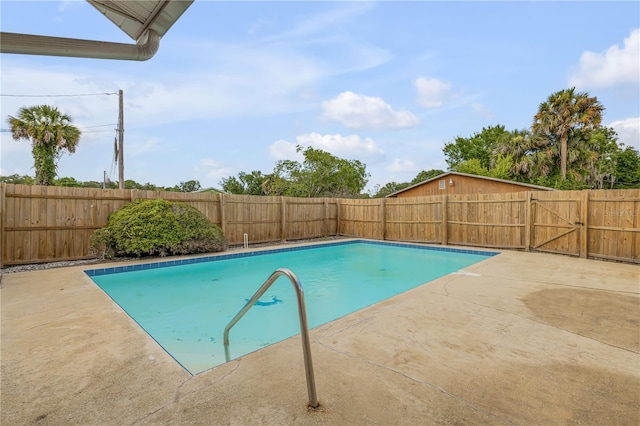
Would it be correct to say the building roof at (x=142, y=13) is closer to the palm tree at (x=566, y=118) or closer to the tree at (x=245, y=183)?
the palm tree at (x=566, y=118)

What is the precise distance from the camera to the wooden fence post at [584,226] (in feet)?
23.9

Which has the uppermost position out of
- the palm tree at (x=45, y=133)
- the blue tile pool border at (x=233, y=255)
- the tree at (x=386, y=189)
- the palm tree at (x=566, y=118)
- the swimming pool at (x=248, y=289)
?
the palm tree at (x=566, y=118)

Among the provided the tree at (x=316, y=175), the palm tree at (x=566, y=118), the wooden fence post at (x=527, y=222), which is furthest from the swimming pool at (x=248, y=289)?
the palm tree at (x=566, y=118)

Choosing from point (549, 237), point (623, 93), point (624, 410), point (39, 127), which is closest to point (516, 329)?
point (624, 410)

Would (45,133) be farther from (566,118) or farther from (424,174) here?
(424,174)

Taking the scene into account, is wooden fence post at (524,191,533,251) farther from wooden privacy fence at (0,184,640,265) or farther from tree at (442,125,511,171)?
tree at (442,125,511,171)

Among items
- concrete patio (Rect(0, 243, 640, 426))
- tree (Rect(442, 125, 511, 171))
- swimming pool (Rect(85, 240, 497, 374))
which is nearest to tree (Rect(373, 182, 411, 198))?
tree (Rect(442, 125, 511, 171))

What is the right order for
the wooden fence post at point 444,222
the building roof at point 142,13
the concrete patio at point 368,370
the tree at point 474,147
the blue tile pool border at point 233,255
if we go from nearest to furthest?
1. the concrete patio at point 368,370
2. the building roof at point 142,13
3. the blue tile pool border at point 233,255
4. the wooden fence post at point 444,222
5. the tree at point 474,147

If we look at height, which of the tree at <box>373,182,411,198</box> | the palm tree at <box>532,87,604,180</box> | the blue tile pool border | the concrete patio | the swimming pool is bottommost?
the swimming pool

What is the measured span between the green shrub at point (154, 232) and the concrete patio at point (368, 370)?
3.42 metres

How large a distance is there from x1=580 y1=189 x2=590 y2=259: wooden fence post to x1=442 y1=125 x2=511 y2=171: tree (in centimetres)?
2316

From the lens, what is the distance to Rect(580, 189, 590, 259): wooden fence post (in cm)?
727

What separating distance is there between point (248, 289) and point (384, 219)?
287 inches

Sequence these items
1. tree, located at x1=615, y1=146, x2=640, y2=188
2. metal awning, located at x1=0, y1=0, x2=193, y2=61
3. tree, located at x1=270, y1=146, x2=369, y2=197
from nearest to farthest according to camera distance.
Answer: metal awning, located at x1=0, y1=0, x2=193, y2=61 < tree, located at x1=270, y1=146, x2=369, y2=197 < tree, located at x1=615, y1=146, x2=640, y2=188
